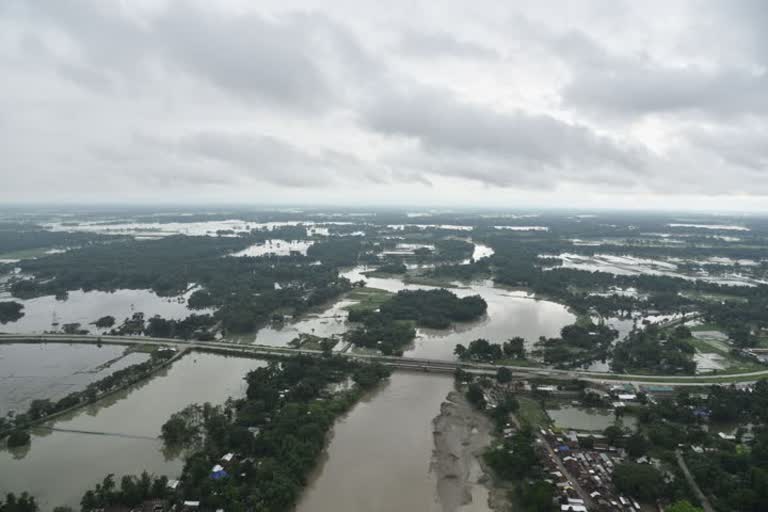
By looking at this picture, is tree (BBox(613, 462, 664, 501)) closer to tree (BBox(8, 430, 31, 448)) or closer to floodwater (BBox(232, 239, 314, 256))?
tree (BBox(8, 430, 31, 448))

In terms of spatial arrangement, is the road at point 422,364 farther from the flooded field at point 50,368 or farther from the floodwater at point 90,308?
the floodwater at point 90,308

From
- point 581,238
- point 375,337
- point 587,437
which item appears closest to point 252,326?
point 375,337

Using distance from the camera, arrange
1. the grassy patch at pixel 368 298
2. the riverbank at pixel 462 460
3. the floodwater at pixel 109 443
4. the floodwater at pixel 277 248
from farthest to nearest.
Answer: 1. the floodwater at pixel 277 248
2. the grassy patch at pixel 368 298
3. the floodwater at pixel 109 443
4. the riverbank at pixel 462 460

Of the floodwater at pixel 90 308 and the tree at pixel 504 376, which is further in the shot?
the floodwater at pixel 90 308

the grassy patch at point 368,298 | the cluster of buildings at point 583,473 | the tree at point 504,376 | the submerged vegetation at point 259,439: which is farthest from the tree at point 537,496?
the grassy patch at point 368,298

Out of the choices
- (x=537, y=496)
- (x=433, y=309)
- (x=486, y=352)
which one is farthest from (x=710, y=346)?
(x=537, y=496)

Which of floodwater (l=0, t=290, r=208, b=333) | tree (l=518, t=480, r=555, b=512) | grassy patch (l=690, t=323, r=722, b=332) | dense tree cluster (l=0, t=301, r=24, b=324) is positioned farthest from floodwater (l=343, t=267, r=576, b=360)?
dense tree cluster (l=0, t=301, r=24, b=324)
